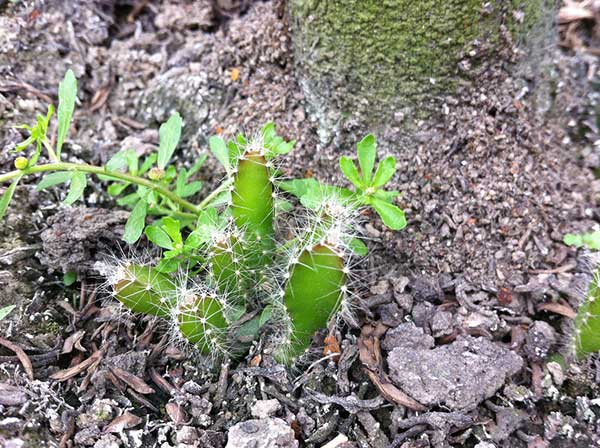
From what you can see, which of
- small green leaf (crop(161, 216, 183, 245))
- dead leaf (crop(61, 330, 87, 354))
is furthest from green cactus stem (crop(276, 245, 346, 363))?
dead leaf (crop(61, 330, 87, 354))

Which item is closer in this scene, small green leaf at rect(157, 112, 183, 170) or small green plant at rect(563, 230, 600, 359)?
small green plant at rect(563, 230, 600, 359)

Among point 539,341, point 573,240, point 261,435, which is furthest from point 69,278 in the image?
point 573,240

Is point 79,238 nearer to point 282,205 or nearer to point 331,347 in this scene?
point 282,205

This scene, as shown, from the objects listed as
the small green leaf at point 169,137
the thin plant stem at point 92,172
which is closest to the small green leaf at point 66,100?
the thin plant stem at point 92,172

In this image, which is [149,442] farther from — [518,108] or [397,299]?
[518,108]

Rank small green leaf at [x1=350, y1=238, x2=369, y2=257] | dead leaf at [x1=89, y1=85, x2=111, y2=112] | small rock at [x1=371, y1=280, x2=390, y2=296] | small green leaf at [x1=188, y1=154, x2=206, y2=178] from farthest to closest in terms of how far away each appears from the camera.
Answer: dead leaf at [x1=89, y1=85, x2=111, y2=112]
small green leaf at [x1=188, y1=154, x2=206, y2=178]
small rock at [x1=371, y1=280, x2=390, y2=296]
small green leaf at [x1=350, y1=238, x2=369, y2=257]

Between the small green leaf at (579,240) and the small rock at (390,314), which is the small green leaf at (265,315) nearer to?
the small rock at (390,314)

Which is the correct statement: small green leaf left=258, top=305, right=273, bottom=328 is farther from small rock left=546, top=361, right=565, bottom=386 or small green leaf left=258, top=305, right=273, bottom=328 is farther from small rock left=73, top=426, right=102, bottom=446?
small rock left=546, top=361, right=565, bottom=386
